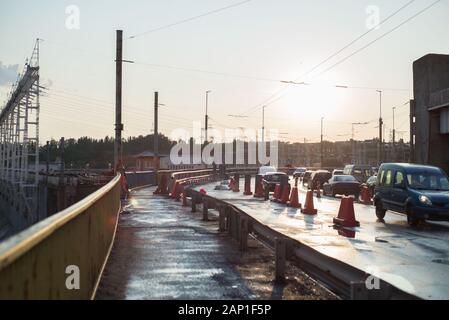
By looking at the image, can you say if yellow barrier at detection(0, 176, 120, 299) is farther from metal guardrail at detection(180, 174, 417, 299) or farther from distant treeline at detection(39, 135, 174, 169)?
distant treeline at detection(39, 135, 174, 169)

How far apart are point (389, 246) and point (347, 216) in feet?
13.7

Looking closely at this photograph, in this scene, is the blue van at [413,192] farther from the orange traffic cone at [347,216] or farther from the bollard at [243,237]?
the bollard at [243,237]

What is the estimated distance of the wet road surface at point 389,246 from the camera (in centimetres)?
857

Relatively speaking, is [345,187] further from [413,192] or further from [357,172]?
[357,172]

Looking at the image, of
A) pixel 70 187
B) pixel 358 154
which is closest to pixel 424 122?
pixel 70 187

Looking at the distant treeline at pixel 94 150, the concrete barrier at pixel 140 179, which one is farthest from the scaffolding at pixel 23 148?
the distant treeline at pixel 94 150

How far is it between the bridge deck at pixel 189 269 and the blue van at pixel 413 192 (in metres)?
6.39

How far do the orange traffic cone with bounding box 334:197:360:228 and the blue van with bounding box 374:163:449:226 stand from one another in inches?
75.5

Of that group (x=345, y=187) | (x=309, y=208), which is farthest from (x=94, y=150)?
(x=309, y=208)

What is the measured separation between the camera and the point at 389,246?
12555 mm

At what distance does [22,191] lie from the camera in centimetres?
5925
